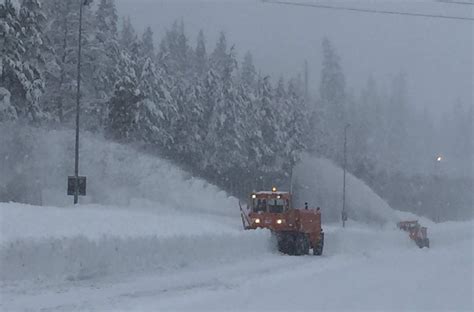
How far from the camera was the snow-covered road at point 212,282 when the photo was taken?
42.9ft

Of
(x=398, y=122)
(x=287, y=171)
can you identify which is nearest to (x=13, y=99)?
(x=287, y=171)

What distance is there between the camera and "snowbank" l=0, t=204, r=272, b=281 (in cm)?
1688

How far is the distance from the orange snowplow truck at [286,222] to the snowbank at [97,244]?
416 centimetres

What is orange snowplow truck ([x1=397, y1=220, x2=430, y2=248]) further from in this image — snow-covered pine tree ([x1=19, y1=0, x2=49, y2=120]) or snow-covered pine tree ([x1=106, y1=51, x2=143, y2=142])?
snow-covered pine tree ([x1=19, y1=0, x2=49, y2=120])

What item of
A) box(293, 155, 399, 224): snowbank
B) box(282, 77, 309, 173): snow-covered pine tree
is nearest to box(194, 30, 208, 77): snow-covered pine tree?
box(282, 77, 309, 173): snow-covered pine tree

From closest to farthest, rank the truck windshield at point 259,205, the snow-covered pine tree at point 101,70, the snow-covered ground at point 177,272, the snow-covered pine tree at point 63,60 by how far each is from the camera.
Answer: the snow-covered ground at point 177,272 → the truck windshield at point 259,205 → the snow-covered pine tree at point 63,60 → the snow-covered pine tree at point 101,70

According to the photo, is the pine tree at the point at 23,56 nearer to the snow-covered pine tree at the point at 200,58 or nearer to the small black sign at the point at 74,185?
the small black sign at the point at 74,185

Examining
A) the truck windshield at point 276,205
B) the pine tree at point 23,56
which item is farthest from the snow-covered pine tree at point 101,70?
the truck windshield at point 276,205

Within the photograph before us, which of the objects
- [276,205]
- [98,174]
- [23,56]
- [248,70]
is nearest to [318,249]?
[276,205]

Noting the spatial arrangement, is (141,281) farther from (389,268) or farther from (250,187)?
(250,187)

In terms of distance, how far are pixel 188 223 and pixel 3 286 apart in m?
11.8

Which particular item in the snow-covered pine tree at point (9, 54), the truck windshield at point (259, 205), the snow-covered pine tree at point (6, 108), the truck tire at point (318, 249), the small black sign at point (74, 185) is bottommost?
the truck tire at point (318, 249)

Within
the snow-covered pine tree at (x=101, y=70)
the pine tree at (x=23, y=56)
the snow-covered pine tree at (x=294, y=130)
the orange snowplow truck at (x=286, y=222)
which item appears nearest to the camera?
the orange snowplow truck at (x=286, y=222)

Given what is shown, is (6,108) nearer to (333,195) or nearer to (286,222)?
(286,222)
